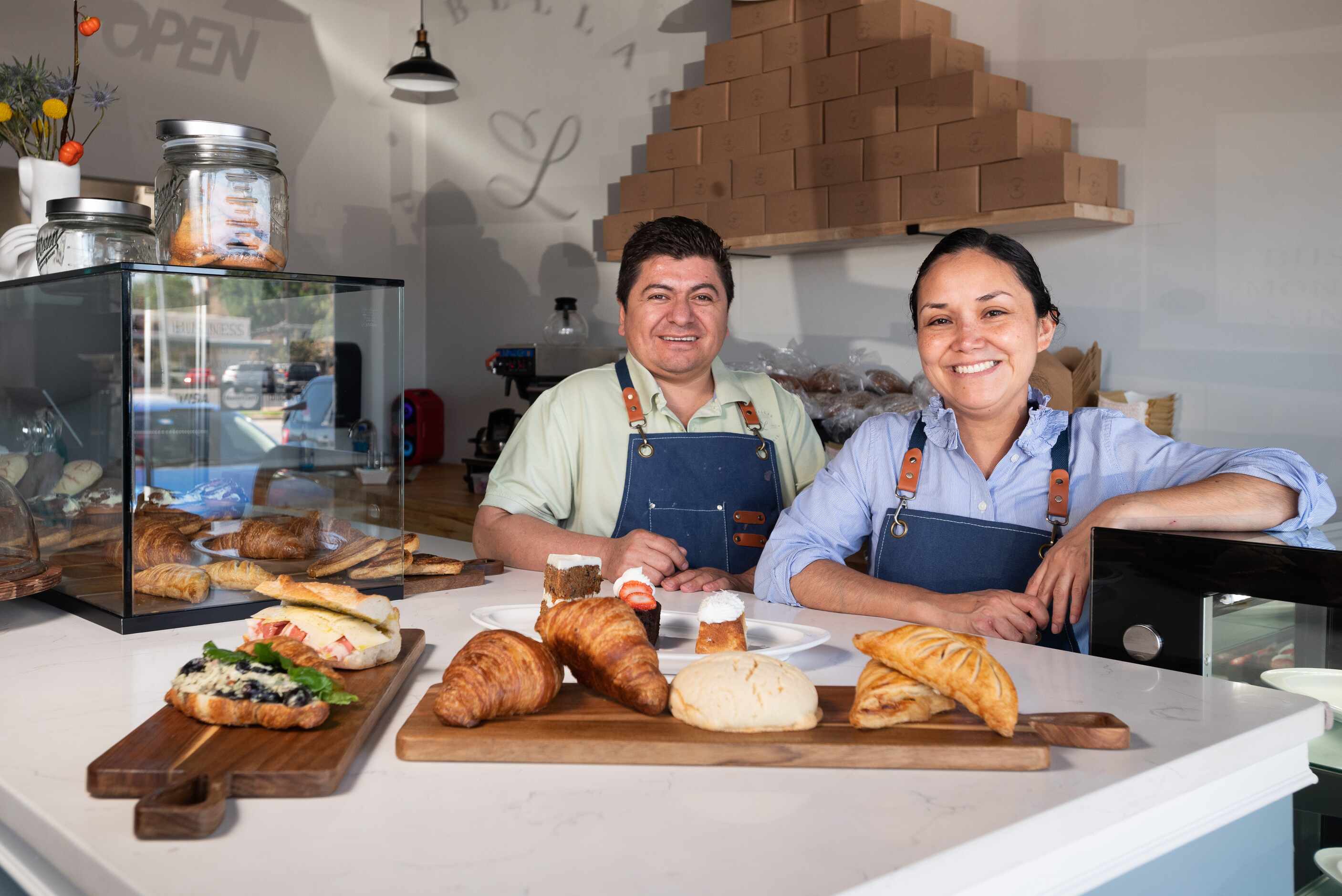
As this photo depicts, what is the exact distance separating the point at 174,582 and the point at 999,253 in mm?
1217

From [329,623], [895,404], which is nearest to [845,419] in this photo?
[895,404]

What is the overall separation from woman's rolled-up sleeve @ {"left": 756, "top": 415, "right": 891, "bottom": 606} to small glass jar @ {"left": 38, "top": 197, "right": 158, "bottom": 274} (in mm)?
993

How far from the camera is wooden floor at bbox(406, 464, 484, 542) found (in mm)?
4047

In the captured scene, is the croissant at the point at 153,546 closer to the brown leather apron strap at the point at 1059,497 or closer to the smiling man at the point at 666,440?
the smiling man at the point at 666,440

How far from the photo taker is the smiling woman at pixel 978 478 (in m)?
1.52

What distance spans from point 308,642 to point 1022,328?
1.14 metres

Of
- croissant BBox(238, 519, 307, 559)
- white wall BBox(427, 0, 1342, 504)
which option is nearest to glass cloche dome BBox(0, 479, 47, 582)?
croissant BBox(238, 519, 307, 559)

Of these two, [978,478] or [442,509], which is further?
[442,509]

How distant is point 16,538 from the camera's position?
1.35 m

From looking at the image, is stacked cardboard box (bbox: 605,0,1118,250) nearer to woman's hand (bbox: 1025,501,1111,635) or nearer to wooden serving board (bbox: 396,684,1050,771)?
woman's hand (bbox: 1025,501,1111,635)

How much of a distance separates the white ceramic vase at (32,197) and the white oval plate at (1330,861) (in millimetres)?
1709

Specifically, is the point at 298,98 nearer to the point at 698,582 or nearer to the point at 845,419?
the point at 845,419

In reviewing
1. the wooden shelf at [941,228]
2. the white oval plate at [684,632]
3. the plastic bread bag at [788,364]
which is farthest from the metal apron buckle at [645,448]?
the plastic bread bag at [788,364]

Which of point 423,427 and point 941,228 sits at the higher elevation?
point 941,228
